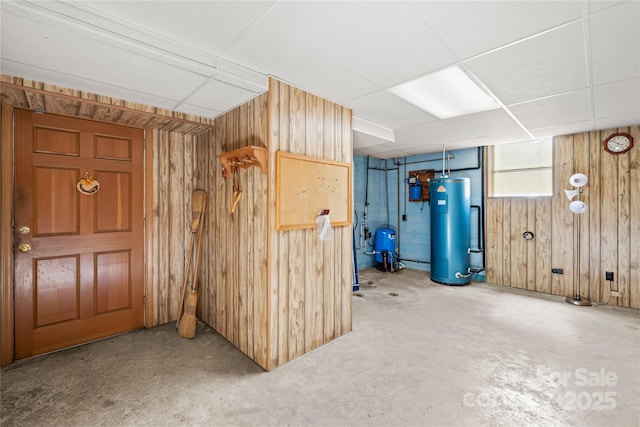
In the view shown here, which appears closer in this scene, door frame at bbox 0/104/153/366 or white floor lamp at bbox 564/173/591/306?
door frame at bbox 0/104/153/366

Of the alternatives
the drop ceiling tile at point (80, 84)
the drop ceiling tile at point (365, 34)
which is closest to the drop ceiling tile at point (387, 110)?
the drop ceiling tile at point (365, 34)

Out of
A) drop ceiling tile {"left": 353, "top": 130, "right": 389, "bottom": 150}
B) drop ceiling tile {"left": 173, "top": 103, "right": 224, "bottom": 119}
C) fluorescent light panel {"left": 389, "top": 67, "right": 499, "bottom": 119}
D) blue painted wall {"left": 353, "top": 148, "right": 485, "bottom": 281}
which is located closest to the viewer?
fluorescent light panel {"left": 389, "top": 67, "right": 499, "bottom": 119}

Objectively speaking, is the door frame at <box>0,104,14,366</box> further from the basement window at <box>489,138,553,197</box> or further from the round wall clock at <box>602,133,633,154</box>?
the round wall clock at <box>602,133,633,154</box>

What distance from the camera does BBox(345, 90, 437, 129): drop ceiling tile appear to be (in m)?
2.75

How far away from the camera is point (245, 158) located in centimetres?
230

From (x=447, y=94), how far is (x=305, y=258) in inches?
83.9

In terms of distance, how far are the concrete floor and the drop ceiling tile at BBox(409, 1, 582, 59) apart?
7.83ft

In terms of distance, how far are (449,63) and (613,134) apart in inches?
132

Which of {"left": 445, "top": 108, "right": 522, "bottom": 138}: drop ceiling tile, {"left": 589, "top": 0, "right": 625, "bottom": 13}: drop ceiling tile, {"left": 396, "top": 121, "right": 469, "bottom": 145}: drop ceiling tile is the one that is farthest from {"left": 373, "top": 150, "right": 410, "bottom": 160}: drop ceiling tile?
A: {"left": 589, "top": 0, "right": 625, "bottom": 13}: drop ceiling tile

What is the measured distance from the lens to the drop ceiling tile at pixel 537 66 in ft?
5.92

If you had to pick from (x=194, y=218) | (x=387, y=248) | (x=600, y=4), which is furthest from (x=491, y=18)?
(x=387, y=248)

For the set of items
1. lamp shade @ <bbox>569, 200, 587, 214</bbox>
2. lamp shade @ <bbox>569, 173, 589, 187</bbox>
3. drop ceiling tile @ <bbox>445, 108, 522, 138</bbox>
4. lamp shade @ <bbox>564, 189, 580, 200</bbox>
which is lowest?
lamp shade @ <bbox>569, 200, 587, 214</bbox>

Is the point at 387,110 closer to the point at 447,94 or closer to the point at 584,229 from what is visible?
the point at 447,94

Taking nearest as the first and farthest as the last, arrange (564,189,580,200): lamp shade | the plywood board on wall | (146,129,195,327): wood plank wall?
the plywood board on wall < (146,129,195,327): wood plank wall < (564,189,580,200): lamp shade
